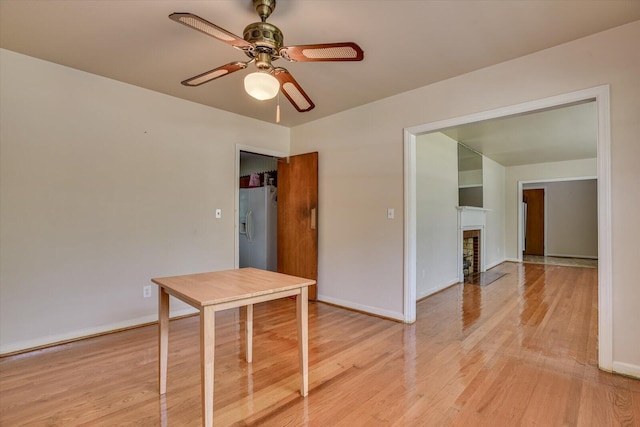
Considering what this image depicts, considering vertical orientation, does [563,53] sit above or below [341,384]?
above

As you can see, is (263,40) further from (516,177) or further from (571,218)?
(571,218)

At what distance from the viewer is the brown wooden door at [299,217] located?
13.7 feet

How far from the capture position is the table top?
1500 millimetres

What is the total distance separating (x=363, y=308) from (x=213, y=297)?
8.23 ft

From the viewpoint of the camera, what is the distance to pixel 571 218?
8.55m

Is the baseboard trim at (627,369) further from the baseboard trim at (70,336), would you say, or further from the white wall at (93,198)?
the baseboard trim at (70,336)

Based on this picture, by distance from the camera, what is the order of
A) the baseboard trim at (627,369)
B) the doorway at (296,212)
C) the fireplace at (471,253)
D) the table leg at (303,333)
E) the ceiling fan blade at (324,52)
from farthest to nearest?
the fireplace at (471,253) < the doorway at (296,212) < the baseboard trim at (627,369) < the table leg at (303,333) < the ceiling fan blade at (324,52)

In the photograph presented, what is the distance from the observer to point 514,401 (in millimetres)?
1870

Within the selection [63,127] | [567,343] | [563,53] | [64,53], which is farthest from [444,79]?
[63,127]

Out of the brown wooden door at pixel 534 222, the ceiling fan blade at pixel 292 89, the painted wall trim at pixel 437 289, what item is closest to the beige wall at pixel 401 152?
the painted wall trim at pixel 437 289

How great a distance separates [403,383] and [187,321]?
234cm

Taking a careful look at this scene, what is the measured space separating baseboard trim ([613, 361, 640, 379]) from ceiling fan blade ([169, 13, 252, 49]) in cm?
322

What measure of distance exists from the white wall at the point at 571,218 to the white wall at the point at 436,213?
556 cm

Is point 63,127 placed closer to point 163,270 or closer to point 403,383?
point 163,270
